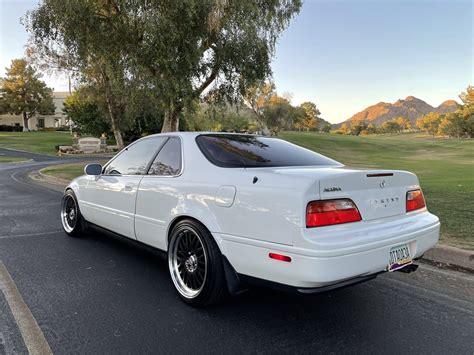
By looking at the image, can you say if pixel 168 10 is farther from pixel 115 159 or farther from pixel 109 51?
pixel 115 159

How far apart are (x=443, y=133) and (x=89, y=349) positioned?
289 ft

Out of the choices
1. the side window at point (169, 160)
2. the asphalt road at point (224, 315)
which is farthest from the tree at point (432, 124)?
Answer: the side window at point (169, 160)

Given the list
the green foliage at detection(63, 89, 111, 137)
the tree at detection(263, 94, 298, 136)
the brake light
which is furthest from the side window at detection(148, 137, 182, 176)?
the tree at detection(263, 94, 298, 136)

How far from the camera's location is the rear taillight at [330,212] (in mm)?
2693

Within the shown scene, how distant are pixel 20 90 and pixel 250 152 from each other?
7785 centimetres

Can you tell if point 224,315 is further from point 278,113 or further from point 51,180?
point 278,113

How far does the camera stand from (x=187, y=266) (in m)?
3.49

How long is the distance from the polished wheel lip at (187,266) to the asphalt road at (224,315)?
132 mm

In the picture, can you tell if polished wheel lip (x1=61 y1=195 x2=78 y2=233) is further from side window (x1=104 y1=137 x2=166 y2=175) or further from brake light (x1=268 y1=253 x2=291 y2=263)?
brake light (x1=268 y1=253 x2=291 y2=263)

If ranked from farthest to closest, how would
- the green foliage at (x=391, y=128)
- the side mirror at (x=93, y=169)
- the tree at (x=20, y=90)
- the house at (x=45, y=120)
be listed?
the green foliage at (x=391, y=128) → the house at (x=45, y=120) → the tree at (x=20, y=90) → the side mirror at (x=93, y=169)

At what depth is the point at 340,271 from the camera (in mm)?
2650

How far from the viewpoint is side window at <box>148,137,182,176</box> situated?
12.6 feet

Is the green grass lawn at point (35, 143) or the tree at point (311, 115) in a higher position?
the tree at point (311, 115)

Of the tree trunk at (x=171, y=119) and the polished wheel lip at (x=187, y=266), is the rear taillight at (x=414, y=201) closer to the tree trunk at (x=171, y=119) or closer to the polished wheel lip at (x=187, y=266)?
the polished wheel lip at (x=187, y=266)
